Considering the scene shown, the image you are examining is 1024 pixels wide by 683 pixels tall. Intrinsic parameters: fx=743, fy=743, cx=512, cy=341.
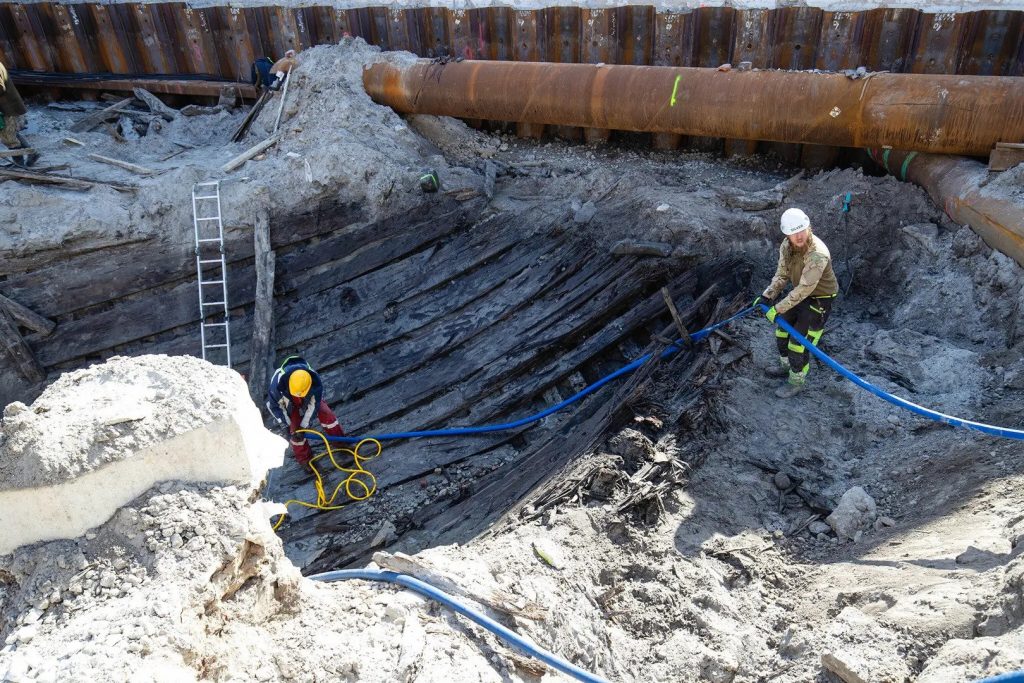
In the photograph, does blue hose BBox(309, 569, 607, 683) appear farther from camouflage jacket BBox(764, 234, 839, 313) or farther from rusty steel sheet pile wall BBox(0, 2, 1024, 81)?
rusty steel sheet pile wall BBox(0, 2, 1024, 81)

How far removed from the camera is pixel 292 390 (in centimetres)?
594

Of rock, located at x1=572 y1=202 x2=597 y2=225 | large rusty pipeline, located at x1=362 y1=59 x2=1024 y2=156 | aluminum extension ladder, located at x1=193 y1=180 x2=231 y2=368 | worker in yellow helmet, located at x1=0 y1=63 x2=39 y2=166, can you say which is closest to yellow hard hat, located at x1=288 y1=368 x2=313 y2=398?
aluminum extension ladder, located at x1=193 y1=180 x2=231 y2=368

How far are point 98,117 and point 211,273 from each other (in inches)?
176

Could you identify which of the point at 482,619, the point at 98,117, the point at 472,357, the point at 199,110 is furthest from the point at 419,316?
the point at 98,117

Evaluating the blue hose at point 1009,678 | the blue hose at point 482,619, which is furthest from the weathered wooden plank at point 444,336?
the blue hose at point 1009,678

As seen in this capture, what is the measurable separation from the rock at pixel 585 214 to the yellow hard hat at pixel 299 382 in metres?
3.37

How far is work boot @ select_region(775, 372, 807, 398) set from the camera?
5.73m

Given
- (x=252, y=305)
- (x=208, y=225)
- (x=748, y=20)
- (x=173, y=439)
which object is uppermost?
(x=748, y=20)

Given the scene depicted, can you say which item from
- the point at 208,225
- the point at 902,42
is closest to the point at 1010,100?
the point at 902,42

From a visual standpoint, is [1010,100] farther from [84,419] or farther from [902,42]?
[84,419]

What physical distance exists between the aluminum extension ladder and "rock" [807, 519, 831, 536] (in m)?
5.34

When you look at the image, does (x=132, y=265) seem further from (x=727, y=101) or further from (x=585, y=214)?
(x=727, y=101)

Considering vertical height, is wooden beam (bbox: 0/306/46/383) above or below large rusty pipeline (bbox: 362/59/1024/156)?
below

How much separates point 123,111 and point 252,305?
5.06 metres
